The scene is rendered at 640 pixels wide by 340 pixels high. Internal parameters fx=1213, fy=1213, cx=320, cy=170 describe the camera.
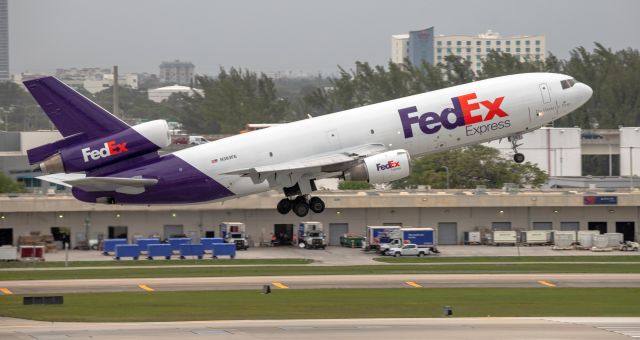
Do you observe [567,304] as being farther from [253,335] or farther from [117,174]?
[117,174]

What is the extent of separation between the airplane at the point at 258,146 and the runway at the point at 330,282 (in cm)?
1076

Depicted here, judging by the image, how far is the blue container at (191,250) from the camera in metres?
118

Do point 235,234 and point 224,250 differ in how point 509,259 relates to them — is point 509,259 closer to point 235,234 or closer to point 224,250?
point 224,250

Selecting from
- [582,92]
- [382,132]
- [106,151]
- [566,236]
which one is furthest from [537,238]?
[106,151]

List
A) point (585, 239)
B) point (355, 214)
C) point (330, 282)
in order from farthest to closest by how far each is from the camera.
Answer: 1. point (355, 214)
2. point (585, 239)
3. point (330, 282)

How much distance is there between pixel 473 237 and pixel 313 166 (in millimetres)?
61862

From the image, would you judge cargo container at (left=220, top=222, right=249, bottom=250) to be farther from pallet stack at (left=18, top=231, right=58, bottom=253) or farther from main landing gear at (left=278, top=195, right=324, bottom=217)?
main landing gear at (left=278, top=195, right=324, bottom=217)

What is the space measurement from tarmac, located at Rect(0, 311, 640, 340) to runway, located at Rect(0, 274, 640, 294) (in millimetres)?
17676

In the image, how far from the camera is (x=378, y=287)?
289ft

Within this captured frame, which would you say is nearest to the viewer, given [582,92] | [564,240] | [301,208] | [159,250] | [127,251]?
[301,208]

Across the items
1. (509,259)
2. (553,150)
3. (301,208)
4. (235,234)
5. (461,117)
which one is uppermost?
(553,150)

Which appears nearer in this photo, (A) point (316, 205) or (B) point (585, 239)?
(A) point (316, 205)

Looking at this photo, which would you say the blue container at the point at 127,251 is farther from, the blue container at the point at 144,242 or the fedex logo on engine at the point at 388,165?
the fedex logo on engine at the point at 388,165

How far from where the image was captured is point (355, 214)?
455 feet
